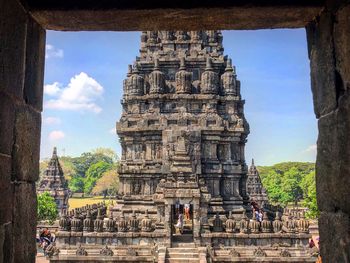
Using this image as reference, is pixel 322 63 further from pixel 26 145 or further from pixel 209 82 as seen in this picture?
pixel 209 82

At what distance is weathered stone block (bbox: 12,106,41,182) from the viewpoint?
322 cm

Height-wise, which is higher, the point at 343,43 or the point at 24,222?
the point at 343,43

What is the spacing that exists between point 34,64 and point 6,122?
814mm

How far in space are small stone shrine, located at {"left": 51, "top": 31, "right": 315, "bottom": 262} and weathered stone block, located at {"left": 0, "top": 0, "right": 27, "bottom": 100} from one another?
15.9 metres

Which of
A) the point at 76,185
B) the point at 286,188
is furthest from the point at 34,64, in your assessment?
the point at 76,185

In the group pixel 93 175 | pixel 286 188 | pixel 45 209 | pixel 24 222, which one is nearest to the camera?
pixel 24 222

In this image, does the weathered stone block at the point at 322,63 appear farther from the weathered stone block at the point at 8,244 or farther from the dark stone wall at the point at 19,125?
the weathered stone block at the point at 8,244

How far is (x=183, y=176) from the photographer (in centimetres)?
2064

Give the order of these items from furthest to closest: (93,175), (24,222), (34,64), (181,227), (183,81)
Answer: (93,175) < (183,81) < (181,227) < (34,64) < (24,222)

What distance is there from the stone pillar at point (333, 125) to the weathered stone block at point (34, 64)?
8.74 feet

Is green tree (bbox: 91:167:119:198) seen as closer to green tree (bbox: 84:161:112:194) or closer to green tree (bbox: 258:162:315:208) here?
green tree (bbox: 84:161:112:194)

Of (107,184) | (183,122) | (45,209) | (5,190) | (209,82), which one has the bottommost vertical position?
(45,209)

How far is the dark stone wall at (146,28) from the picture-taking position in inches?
116

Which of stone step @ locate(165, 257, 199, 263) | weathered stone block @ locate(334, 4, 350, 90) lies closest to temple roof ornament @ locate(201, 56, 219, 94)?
stone step @ locate(165, 257, 199, 263)
